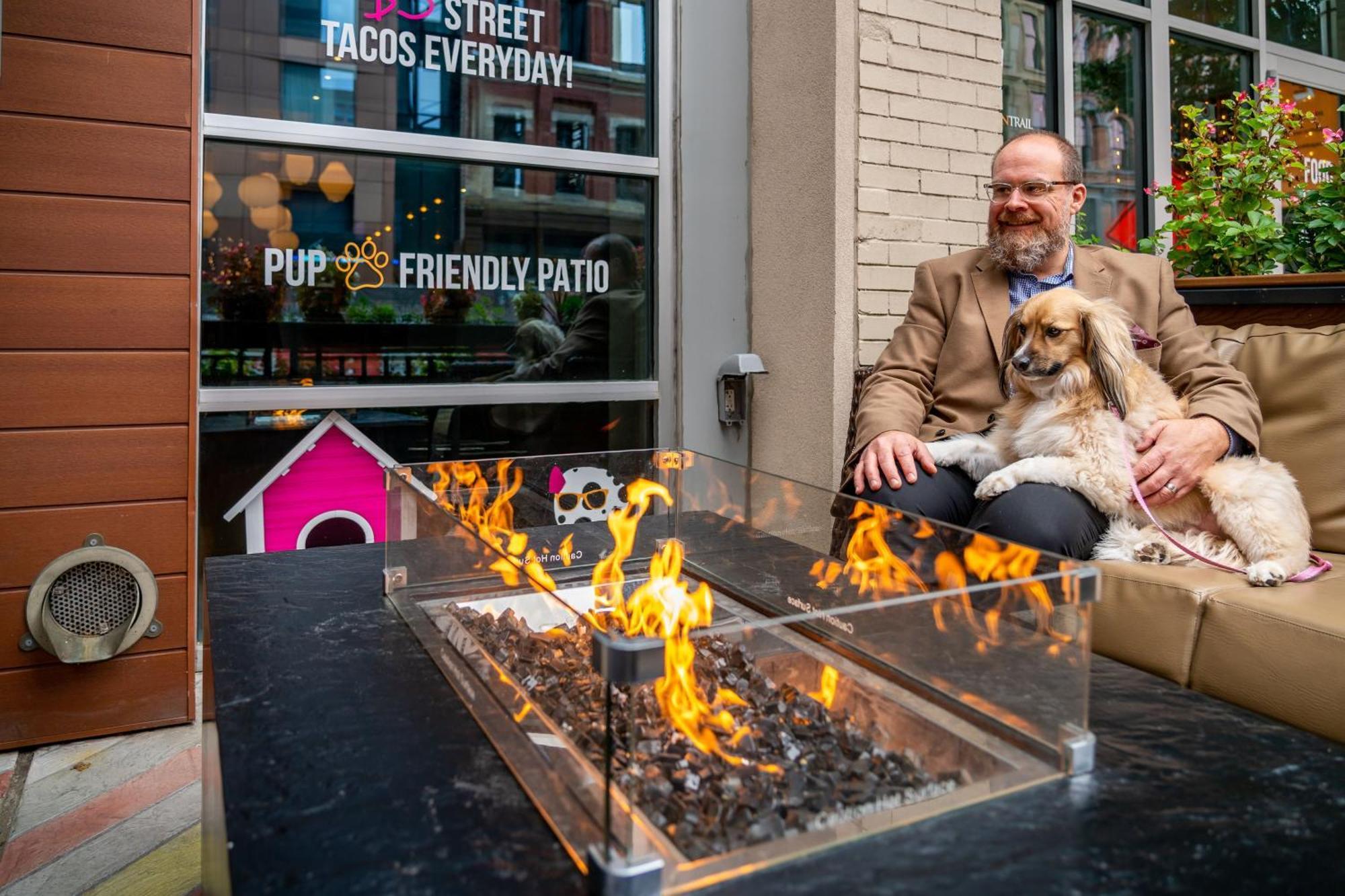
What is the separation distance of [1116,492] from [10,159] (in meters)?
2.63

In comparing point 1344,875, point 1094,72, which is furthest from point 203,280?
point 1094,72

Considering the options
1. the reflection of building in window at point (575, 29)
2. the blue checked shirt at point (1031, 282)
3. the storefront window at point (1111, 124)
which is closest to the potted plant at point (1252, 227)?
the blue checked shirt at point (1031, 282)

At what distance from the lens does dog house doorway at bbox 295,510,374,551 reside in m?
3.19

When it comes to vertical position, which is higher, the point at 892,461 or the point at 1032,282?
the point at 1032,282

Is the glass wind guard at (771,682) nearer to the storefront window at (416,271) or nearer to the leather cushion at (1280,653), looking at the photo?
the leather cushion at (1280,653)

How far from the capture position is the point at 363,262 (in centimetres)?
313

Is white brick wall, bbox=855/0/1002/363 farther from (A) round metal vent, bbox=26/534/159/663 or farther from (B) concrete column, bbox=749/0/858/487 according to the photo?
(A) round metal vent, bbox=26/534/159/663

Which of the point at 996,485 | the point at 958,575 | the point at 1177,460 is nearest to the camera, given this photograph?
the point at 958,575

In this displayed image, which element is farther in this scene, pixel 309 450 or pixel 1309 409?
pixel 309 450

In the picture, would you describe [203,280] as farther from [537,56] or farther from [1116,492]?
[1116,492]

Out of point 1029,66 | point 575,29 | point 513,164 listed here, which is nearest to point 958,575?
point 513,164

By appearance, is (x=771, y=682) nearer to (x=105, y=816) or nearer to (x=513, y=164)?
(x=105, y=816)

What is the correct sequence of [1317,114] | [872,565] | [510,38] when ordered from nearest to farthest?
[872,565], [510,38], [1317,114]

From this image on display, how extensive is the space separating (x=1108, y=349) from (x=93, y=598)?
247 cm
